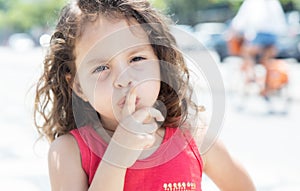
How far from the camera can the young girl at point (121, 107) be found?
1.13 m

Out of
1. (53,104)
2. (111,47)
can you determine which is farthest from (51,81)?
(111,47)

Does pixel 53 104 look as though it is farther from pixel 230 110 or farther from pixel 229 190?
pixel 230 110

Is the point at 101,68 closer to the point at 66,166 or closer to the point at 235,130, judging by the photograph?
the point at 66,166

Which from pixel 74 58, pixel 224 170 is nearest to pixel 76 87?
pixel 74 58

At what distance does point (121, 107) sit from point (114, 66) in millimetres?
85

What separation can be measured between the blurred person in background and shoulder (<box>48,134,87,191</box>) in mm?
5780

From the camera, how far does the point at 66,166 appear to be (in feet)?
3.95

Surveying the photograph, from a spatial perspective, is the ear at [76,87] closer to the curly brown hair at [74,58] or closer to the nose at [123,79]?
the curly brown hair at [74,58]

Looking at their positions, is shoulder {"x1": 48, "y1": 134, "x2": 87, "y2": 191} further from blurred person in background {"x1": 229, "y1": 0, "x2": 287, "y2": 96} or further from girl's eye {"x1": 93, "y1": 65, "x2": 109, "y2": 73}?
blurred person in background {"x1": 229, "y1": 0, "x2": 287, "y2": 96}

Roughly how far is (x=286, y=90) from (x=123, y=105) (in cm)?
609

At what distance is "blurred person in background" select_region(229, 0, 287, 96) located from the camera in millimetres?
7270

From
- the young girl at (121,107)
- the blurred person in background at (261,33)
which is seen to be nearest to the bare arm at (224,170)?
the young girl at (121,107)

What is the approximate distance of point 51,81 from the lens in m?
1.37

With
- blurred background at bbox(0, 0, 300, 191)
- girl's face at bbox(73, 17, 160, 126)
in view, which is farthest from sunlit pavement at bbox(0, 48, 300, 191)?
girl's face at bbox(73, 17, 160, 126)
